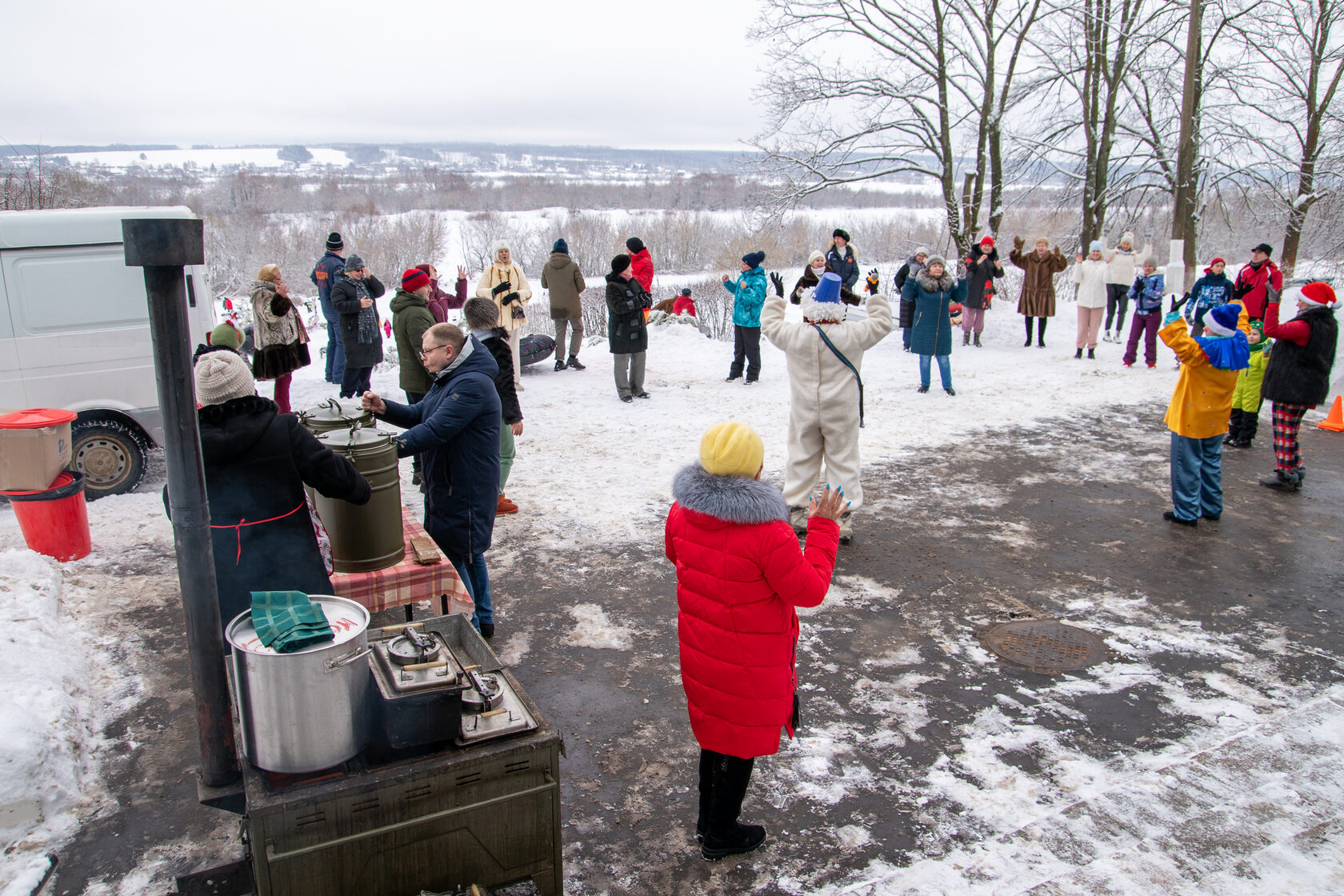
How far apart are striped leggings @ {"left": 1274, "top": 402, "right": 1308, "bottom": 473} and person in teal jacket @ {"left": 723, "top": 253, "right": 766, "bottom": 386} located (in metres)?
Result: 5.70

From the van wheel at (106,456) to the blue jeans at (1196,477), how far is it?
8506 millimetres

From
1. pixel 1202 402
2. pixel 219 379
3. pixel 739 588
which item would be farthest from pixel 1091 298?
pixel 219 379

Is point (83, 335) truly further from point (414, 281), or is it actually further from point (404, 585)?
point (404, 585)

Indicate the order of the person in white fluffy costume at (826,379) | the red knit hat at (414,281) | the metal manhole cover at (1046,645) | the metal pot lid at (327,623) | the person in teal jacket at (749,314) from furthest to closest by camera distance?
the person in teal jacket at (749,314) < the red knit hat at (414,281) < the person in white fluffy costume at (826,379) < the metal manhole cover at (1046,645) < the metal pot lid at (327,623)

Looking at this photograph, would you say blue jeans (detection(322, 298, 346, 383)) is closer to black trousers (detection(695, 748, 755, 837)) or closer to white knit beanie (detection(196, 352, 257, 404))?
white knit beanie (detection(196, 352, 257, 404))

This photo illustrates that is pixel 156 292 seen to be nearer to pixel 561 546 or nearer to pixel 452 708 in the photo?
pixel 452 708

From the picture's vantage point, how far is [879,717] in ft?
14.2

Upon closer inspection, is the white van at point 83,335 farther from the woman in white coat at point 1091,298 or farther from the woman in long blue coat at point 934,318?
A: the woman in white coat at point 1091,298

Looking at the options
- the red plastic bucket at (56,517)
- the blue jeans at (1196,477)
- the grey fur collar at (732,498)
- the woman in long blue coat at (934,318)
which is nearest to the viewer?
the grey fur collar at (732,498)

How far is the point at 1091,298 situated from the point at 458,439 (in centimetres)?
1168

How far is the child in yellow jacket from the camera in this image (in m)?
6.45

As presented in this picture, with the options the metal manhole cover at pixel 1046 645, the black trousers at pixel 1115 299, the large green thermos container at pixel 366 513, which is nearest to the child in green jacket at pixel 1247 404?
the black trousers at pixel 1115 299

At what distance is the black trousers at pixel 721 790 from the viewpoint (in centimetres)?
324

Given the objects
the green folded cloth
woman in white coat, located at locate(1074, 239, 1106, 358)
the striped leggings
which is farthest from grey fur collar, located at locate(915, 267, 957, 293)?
the green folded cloth
